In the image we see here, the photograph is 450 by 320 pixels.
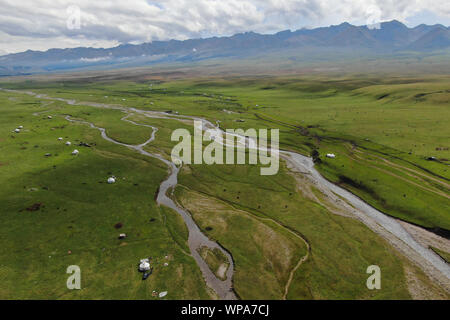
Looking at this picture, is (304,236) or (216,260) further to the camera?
(304,236)

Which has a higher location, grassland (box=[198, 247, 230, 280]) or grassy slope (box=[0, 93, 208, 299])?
grassy slope (box=[0, 93, 208, 299])

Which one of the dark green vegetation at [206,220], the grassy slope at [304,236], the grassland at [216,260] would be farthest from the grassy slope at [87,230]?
the grassy slope at [304,236]

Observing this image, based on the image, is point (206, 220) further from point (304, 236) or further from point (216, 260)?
point (304, 236)

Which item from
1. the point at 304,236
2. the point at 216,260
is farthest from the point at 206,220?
the point at 304,236

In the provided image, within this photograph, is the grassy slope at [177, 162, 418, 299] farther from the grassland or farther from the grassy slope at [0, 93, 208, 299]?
the grassy slope at [0, 93, 208, 299]

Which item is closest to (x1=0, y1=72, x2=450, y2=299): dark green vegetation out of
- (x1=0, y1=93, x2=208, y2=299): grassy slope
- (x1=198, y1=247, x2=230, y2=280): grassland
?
(x1=0, y1=93, x2=208, y2=299): grassy slope

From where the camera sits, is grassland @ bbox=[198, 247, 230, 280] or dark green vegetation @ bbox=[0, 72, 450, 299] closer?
dark green vegetation @ bbox=[0, 72, 450, 299]

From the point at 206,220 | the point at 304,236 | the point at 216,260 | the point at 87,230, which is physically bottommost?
the point at 216,260

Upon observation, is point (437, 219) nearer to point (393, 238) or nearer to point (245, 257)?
point (393, 238)

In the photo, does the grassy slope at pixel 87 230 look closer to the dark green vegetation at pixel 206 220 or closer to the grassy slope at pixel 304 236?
the dark green vegetation at pixel 206 220

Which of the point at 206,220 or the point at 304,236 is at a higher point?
the point at 206,220
